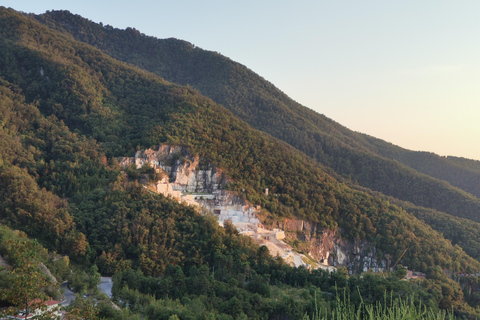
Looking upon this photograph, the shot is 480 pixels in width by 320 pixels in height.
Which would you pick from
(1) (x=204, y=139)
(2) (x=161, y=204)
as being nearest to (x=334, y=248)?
(1) (x=204, y=139)

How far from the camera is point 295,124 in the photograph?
8550cm

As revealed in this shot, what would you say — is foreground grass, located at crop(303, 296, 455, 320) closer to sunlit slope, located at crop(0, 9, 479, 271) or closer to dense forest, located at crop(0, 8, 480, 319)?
dense forest, located at crop(0, 8, 480, 319)

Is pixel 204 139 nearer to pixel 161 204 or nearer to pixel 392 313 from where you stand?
pixel 161 204

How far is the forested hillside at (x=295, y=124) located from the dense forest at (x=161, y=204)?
151 inches

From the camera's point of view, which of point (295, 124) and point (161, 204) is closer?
point (161, 204)

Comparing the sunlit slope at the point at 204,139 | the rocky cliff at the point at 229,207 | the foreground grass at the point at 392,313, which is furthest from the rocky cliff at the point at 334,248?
the foreground grass at the point at 392,313

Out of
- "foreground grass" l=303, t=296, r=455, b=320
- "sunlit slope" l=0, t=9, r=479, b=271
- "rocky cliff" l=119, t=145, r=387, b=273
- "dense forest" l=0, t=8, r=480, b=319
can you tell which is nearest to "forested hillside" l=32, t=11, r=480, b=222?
"dense forest" l=0, t=8, r=480, b=319

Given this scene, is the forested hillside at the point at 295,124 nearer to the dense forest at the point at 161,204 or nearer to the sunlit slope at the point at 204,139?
the dense forest at the point at 161,204

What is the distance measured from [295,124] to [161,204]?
54035 mm

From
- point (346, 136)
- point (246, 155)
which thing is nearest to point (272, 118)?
point (346, 136)

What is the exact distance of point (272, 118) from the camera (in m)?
84.7

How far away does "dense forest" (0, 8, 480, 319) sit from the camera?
27.9 meters

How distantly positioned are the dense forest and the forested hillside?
3.83m

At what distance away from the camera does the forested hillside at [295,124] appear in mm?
73438
